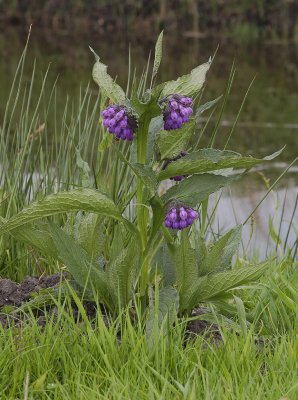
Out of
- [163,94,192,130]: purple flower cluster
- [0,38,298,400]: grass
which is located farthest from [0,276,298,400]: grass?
[163,94,192,130]: purple flower cluster

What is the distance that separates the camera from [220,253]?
7.13ft

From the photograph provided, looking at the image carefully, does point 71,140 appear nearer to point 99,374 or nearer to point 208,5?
point 99,374

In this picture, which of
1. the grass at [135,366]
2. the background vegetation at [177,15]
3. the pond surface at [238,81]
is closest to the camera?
the grass at [135,366]

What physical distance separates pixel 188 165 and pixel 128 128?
167mm

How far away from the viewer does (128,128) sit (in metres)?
1.99

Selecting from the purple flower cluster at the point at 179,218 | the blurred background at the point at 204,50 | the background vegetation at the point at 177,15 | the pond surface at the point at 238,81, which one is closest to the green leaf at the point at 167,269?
the purple flower cluster at the point at 179,218

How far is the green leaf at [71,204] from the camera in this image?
76.8 inches

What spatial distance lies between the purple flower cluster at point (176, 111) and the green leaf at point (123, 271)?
0.31 meters

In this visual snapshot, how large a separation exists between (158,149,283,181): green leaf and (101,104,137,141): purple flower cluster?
0.41 feet

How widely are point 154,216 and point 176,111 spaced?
0.26 meters

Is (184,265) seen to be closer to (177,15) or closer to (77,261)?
(77,261)

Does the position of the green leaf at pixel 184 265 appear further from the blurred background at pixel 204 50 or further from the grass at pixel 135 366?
the blurred background at pixel 204 50

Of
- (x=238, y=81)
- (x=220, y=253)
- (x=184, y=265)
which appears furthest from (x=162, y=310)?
(x=238, y=81)

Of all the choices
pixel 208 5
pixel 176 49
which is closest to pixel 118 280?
pixel 176 49
